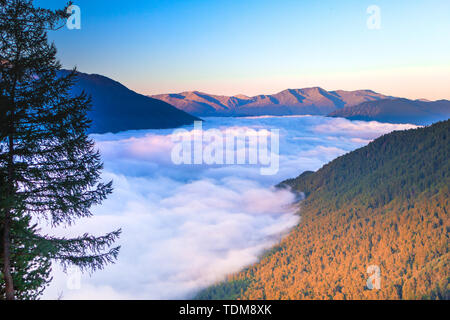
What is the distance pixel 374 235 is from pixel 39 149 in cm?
12102

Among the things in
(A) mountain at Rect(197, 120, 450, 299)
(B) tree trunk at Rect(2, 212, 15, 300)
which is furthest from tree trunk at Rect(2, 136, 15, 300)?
(A) mountain at Rect(197, 120, 450, 299)

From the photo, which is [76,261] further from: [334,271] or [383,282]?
[334,271]

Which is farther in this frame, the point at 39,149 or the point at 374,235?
the point at 374,235

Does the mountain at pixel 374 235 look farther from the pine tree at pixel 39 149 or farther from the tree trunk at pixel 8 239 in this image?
the tree trunk at pixel 8 239

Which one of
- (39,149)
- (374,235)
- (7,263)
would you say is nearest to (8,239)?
(7,263)

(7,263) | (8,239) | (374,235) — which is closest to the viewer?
(7,263)

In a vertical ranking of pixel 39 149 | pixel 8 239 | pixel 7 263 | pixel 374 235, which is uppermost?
pixel 39 149

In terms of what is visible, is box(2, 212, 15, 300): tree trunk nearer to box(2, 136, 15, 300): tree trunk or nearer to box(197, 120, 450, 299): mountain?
box(2, 136, 15, 300): tree trunk

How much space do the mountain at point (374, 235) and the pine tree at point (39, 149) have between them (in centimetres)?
8260

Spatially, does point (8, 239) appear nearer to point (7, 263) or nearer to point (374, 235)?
point (7, 263)

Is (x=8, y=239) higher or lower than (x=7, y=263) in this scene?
higher

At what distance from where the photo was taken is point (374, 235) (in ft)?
361
